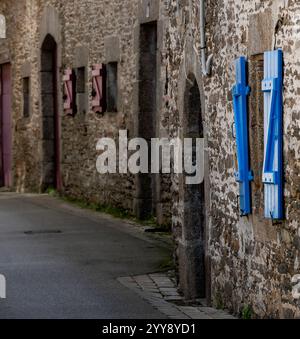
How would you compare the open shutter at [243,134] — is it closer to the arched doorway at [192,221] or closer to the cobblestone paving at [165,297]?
the cobblestone paving at [165,297]

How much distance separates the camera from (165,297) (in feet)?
33.9

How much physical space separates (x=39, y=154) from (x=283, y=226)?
15333 mm

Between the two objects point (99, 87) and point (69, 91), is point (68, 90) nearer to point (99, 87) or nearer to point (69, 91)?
point (69, 91)

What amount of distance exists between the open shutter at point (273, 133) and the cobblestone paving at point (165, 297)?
1.48m

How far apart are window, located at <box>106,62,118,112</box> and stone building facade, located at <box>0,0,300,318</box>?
0.02m

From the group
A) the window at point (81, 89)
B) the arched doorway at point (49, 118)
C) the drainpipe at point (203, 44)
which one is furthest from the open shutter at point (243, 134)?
the arched doorway at point (49, 118)

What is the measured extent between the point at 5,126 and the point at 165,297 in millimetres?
16054

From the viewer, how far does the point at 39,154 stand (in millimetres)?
22750

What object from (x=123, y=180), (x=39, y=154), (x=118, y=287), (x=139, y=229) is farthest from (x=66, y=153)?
(x=118, y=287)

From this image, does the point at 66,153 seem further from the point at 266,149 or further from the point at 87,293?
the point at 266,149

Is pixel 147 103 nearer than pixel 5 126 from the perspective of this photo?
Yes

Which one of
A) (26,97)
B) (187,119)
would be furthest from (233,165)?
(26,97)

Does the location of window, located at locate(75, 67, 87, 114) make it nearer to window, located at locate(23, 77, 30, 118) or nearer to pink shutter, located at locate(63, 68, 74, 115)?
pink shutter, located at locate(63, 68, 74, 115)

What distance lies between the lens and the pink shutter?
Result: 20234 mm
